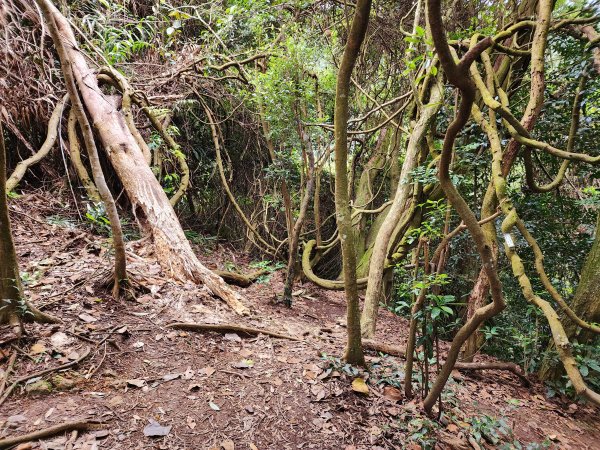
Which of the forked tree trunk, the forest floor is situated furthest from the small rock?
the forked tree trunk

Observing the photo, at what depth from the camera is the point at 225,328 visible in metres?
3.21

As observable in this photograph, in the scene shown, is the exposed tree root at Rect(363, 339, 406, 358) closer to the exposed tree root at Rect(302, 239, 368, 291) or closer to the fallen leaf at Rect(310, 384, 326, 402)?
the fallen leaf at Rect(310, 384, 326, 402)

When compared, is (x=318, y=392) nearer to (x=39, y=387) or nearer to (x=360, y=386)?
(x=360, y=386)

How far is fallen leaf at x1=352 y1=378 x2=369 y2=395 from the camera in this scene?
2.61 metres

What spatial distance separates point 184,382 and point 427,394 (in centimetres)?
189

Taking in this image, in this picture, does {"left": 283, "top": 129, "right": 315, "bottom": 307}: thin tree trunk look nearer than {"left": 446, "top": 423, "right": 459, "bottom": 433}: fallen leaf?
No

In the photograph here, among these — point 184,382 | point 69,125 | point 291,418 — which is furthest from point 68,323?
point 69,125

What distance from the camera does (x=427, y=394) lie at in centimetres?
264

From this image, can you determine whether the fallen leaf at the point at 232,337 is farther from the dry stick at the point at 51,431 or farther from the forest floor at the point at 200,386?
the dry stick at the point at 51,431

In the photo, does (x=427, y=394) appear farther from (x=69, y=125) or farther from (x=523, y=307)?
(x=69, y=125)

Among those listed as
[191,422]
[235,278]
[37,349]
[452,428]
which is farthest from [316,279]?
[37,349]

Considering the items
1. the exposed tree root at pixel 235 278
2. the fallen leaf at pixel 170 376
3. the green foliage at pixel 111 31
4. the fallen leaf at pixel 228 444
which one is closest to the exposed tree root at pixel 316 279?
Result: the exposed tree root at pixel 235 278

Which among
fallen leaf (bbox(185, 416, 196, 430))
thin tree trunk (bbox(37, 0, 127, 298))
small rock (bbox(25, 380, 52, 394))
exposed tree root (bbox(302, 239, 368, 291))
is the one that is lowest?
fallen leaf (bbox(185, 416, 196, 430))

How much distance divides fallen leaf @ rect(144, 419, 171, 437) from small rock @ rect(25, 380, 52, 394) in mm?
703
